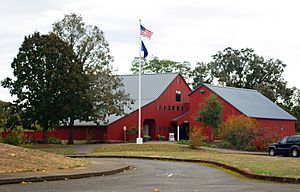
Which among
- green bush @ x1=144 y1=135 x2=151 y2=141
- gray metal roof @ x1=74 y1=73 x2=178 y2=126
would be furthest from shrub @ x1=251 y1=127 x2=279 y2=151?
gray metal roof @ x1=74 y1=73 x2=178 y2=126

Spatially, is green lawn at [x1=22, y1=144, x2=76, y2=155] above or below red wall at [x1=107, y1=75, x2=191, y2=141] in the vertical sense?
below

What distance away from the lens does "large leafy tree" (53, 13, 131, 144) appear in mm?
55250

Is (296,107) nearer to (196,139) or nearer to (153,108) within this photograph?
(153,108)

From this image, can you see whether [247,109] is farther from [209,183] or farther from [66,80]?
[209,183]

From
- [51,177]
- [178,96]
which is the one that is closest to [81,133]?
[178,96]

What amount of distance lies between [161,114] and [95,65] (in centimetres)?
1529

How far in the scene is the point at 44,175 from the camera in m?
18.1

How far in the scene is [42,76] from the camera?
49500 millimetres

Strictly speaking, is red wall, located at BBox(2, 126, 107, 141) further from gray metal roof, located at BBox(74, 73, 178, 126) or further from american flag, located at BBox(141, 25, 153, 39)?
american flag, located at BBox(141, 25, 153, 39)

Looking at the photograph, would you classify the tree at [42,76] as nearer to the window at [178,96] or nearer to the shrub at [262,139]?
the shrub at [262,139]

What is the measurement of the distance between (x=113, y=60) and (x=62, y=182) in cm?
4079

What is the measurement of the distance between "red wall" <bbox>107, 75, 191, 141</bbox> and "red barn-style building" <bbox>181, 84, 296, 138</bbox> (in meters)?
3.75

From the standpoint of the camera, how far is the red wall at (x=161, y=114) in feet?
209

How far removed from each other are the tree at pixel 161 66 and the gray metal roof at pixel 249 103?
35.1 m
